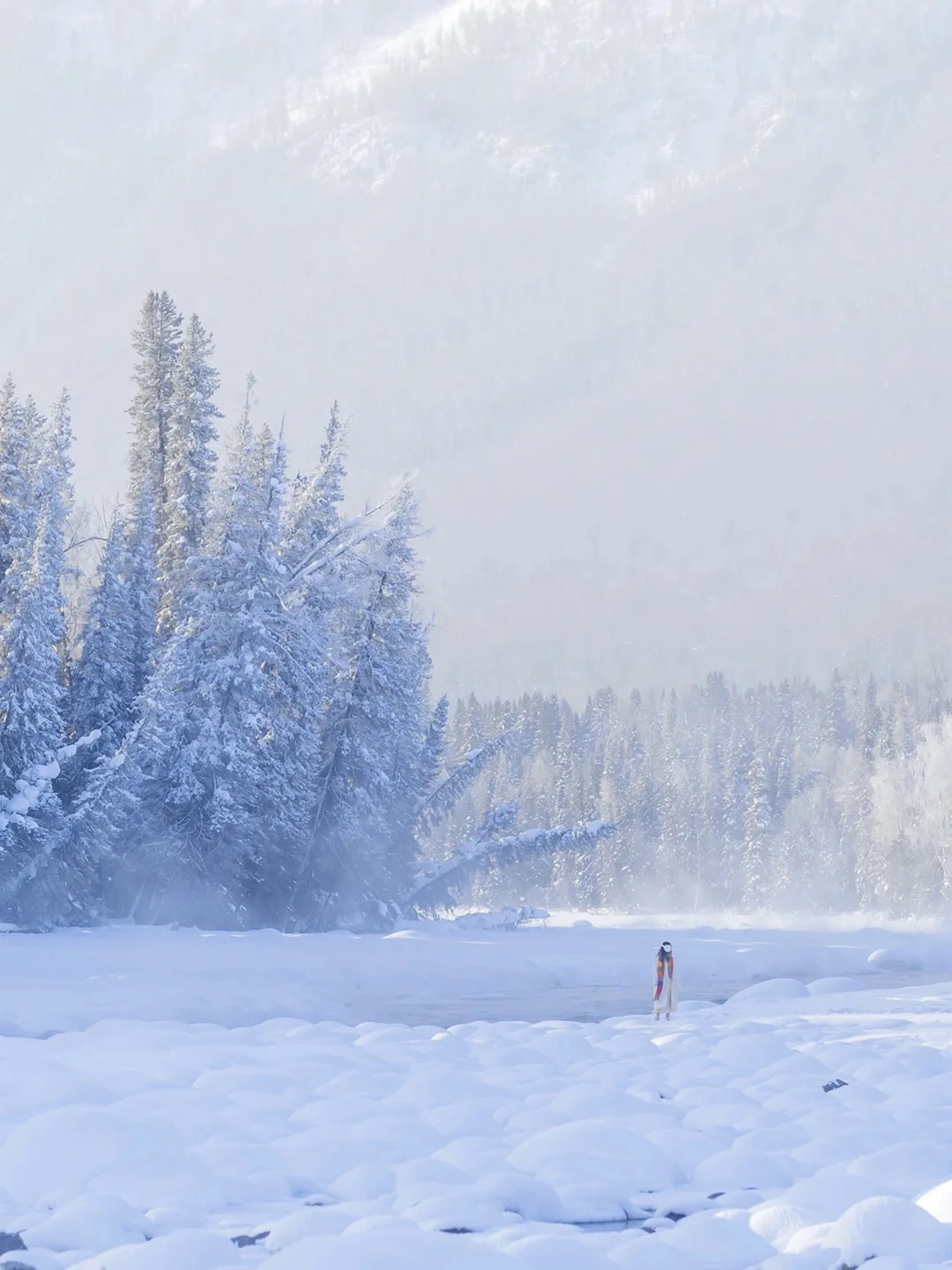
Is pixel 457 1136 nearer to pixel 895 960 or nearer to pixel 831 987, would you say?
pixel 831 987

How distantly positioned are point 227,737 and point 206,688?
138 cm

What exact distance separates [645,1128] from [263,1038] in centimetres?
742

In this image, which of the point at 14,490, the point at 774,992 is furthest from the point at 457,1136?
the point at 14,490

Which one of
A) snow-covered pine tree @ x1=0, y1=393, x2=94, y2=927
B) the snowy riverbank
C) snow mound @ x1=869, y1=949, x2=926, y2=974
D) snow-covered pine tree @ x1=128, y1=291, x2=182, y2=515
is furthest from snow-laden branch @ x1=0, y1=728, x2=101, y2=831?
snow mound @ x1=869, y1=949, x2=926, y2=974

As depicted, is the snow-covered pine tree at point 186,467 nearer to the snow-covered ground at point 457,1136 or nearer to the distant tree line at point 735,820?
the snow-covered ground at point 457,1136

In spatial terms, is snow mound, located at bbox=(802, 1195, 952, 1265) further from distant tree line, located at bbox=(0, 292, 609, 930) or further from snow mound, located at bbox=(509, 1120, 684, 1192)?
distant tree line, located at bbox=(0, 292, 609, 930)

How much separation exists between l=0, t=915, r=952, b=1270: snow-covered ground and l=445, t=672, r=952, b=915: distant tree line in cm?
7864

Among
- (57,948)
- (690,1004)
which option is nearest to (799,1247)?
(690,1004)

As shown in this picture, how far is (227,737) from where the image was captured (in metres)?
39.6

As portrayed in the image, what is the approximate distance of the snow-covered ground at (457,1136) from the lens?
10.8 metres

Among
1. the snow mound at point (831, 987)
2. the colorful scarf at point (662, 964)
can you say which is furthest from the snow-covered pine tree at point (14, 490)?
the snow mound at point (831, 987)

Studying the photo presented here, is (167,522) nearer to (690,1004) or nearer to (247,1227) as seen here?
(690,1004)

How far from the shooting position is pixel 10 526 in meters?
37.3

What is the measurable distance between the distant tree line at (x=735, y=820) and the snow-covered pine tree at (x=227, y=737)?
60094mm
